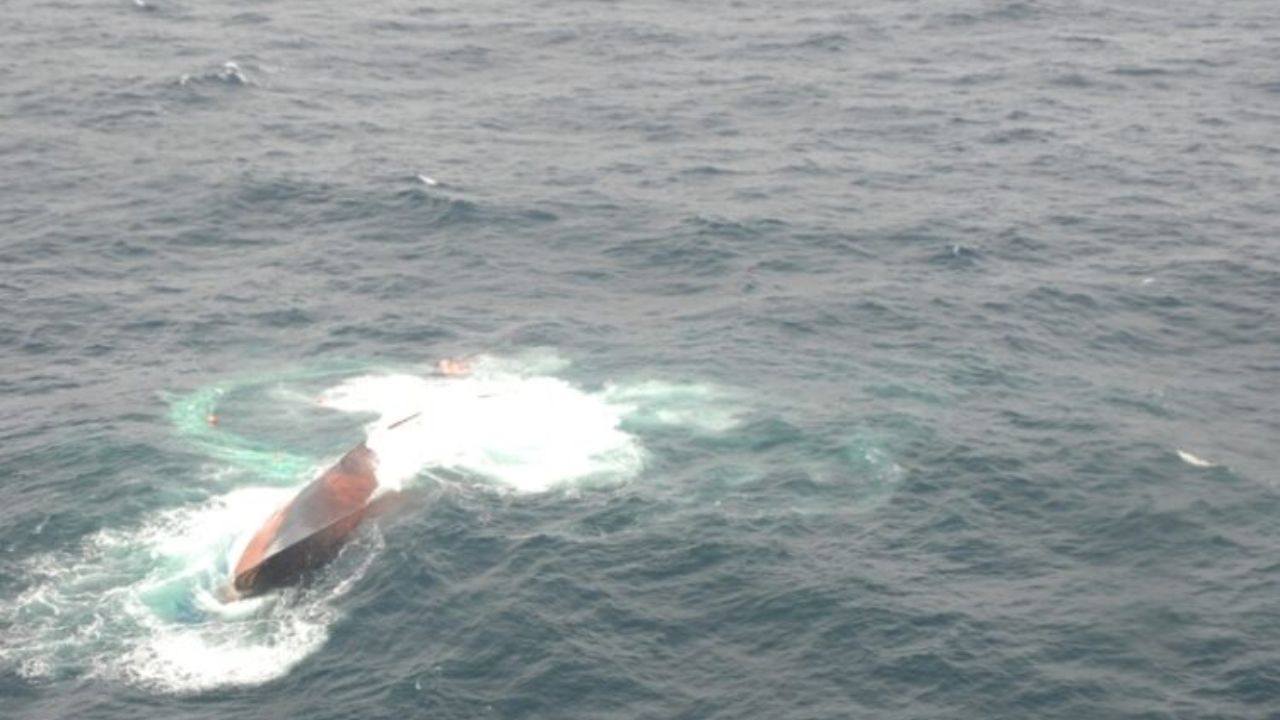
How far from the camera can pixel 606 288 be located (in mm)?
156875

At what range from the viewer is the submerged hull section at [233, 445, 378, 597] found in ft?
362

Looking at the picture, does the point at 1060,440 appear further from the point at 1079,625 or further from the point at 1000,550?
the point at 1079,625

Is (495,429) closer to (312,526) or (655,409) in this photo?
(655,409)

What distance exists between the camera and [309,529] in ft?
371

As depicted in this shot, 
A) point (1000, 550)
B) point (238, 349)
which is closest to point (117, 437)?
point (238, 349)

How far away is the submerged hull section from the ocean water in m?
1.60

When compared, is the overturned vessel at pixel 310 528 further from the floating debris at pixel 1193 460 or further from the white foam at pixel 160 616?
the floating debris at pixel 1193 460

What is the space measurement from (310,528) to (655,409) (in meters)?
32.0

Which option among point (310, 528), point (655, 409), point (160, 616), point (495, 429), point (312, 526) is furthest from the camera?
point (655, 409)

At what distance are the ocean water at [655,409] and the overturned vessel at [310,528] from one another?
1.62m

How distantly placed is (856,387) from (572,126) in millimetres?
71535

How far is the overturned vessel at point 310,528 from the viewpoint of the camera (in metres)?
110

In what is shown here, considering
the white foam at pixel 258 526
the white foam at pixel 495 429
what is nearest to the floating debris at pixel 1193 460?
the white foam at pixel 258 526

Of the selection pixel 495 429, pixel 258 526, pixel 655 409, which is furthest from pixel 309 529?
pixel 655 409
